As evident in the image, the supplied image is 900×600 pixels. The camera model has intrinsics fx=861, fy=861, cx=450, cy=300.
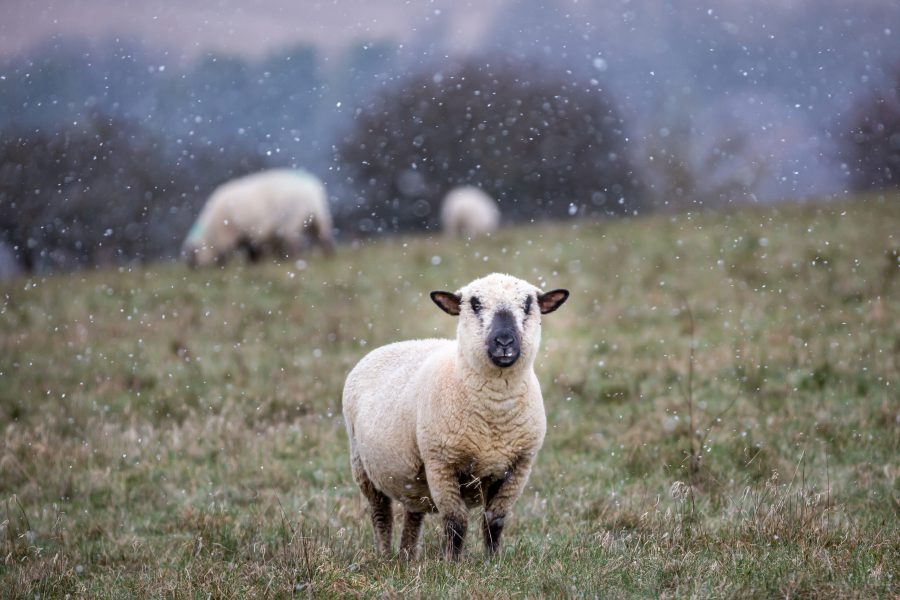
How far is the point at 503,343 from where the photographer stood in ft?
15.7

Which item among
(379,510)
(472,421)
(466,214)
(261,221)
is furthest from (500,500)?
(466,214)

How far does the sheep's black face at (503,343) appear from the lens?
188 inches

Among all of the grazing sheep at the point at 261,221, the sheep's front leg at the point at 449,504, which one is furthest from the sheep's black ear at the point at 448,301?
the grazing sheep at the point at 261,221

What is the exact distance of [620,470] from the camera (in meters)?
7.28

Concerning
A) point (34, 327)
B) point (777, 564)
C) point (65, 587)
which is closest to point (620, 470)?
point (777, 564)

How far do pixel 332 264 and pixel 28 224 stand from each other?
1705 centimetres

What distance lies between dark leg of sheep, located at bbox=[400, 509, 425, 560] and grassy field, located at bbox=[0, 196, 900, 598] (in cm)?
25

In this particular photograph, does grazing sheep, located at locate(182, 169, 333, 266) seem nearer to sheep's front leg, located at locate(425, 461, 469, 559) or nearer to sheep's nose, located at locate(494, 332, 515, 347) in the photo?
sheep's front leg, located at locate(425, 461, 469, 559)

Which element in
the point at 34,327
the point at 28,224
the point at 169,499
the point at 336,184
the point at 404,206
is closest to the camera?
the point at 169,499

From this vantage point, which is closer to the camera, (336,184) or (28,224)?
(28,224)

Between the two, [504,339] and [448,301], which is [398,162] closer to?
[448,301]

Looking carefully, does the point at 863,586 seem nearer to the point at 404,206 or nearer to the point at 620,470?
the point at 620,470

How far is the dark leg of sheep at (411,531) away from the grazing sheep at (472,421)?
126 mm

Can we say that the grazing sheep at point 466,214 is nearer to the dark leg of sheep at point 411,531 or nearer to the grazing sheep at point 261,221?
the grazing sheep at point 261,221
